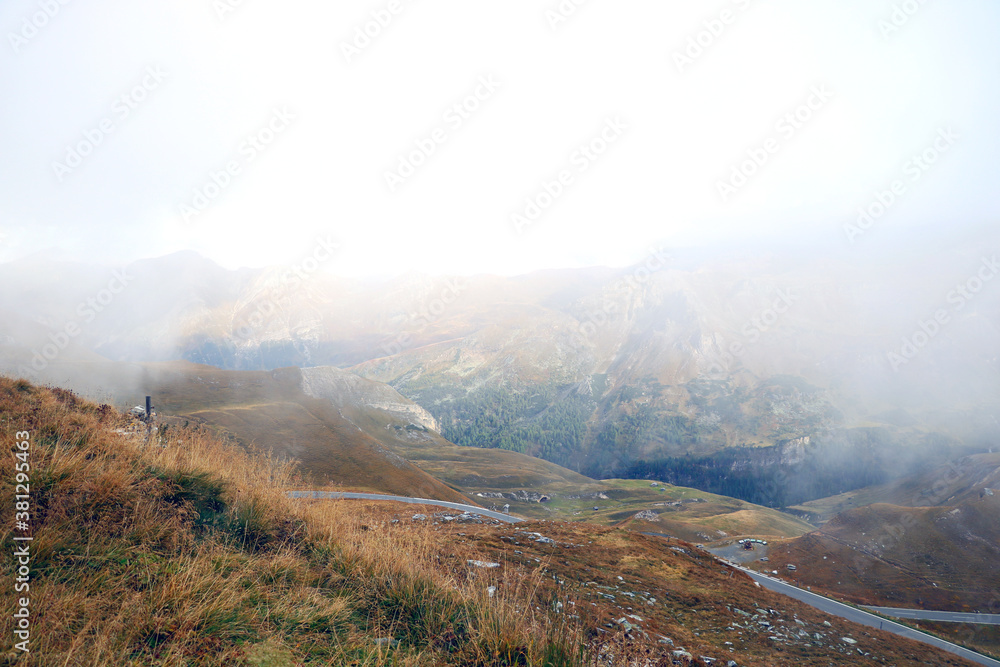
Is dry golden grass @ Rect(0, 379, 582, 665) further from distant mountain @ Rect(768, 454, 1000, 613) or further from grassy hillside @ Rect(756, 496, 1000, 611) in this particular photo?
grassy hillside @ Rect(756, 496, 1000, 611)

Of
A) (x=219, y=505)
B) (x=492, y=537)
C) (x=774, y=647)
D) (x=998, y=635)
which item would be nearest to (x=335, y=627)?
(x=219, y=505)

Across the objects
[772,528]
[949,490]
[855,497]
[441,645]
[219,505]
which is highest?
[219,505]

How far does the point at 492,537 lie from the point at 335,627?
1158 centimetres

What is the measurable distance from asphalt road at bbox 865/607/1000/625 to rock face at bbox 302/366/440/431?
4034 inches

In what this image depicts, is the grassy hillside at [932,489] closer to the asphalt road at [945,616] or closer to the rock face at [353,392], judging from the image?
the asphalt road at [945,616]

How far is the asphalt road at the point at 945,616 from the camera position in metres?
51.3

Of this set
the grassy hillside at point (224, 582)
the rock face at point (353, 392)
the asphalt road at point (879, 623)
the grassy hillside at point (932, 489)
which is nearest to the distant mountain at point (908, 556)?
the grassy hillside at point (932, 489)

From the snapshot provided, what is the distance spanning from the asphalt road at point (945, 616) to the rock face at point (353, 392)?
10245cm

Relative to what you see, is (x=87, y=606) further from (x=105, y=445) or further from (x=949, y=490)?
(x=949, y=490)

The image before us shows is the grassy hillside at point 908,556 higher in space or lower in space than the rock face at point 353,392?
lower

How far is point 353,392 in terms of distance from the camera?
457 feet

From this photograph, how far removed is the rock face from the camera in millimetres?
116969

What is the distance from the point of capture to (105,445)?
285 inches

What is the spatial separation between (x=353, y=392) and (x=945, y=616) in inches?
5264
